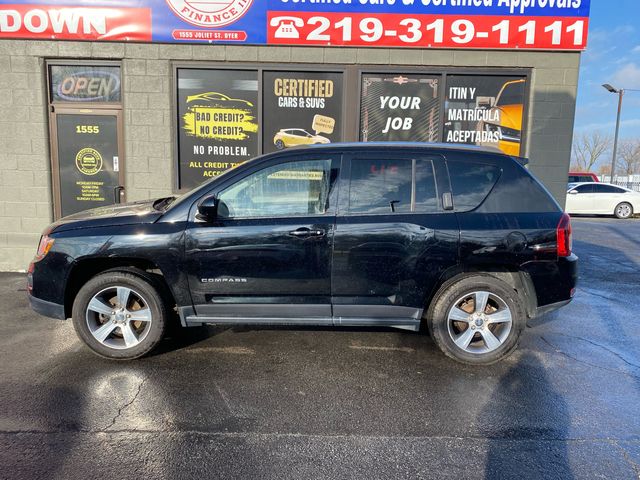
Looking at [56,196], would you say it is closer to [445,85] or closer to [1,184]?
[1,184]

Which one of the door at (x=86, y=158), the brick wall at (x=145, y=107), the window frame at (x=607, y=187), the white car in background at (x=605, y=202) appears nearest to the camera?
the brick wall at (x=145, y=107)

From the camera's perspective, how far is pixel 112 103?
7.36 metres

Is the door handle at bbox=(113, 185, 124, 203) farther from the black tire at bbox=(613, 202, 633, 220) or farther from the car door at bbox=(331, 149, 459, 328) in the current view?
the black tire at bbox=(613, 202, 633, 220)

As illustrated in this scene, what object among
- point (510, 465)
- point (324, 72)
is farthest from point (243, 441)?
point (324, 72)

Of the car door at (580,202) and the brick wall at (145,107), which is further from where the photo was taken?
the car door at (580,202)

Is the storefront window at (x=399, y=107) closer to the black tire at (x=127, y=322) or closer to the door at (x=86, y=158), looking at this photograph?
the door at (x=86, y=158)

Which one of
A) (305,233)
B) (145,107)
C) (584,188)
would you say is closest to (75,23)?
(145,107)

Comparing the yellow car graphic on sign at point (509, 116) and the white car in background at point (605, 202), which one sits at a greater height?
the yellow car graphic on sign at point (509, 116)

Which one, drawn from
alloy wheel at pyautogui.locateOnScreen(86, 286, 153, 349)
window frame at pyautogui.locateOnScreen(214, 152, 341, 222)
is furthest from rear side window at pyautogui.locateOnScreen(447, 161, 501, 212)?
alloy wheel at pyautogui.locateOnScreen(86, 286, 153, 349)

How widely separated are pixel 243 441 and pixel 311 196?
2032 millimetres

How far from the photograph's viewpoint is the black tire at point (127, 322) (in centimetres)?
383

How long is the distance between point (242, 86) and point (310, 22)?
1491 millimetres

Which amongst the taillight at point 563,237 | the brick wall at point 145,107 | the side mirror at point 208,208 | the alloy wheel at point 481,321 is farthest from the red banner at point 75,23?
the taillight at point 563,237

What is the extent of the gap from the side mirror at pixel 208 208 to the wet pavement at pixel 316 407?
4.23 ft
